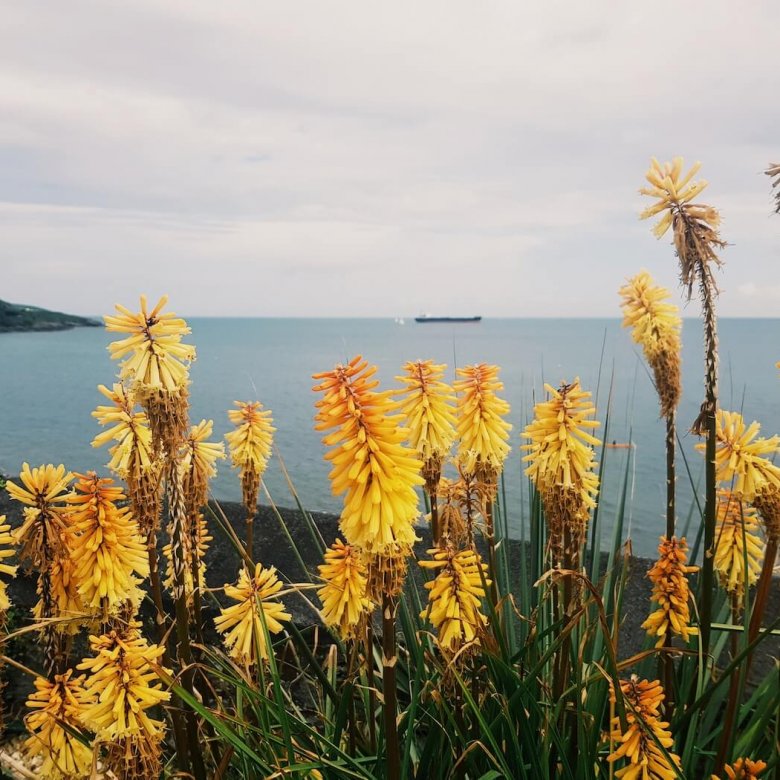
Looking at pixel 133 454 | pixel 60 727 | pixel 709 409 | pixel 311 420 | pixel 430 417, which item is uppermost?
pixel 709 409

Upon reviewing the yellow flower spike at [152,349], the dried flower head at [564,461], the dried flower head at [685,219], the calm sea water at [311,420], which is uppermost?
the dried flower head at [685,219]

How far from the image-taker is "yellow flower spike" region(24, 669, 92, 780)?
8.01ft

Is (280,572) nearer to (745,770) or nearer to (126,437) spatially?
(126,437)

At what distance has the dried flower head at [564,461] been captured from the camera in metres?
2.50

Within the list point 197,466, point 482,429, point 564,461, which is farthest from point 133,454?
point 564,461

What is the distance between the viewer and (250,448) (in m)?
3.90

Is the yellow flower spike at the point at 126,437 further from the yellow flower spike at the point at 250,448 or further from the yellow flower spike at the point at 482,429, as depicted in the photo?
the yellow flower spike at the point at 482,429

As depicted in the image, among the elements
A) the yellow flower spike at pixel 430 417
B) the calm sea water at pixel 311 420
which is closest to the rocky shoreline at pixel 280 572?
the calm sea water at pixel 311 420

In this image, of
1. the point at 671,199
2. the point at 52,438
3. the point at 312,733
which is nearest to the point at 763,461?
the point at 671,199

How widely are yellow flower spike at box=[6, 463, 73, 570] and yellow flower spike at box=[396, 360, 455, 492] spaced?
1545 mm

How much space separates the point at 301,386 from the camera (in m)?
63.7

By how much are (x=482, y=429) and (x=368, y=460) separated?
3.26 feet

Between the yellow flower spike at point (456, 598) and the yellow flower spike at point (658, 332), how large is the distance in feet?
6.36

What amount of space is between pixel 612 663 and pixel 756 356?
11439 cm
